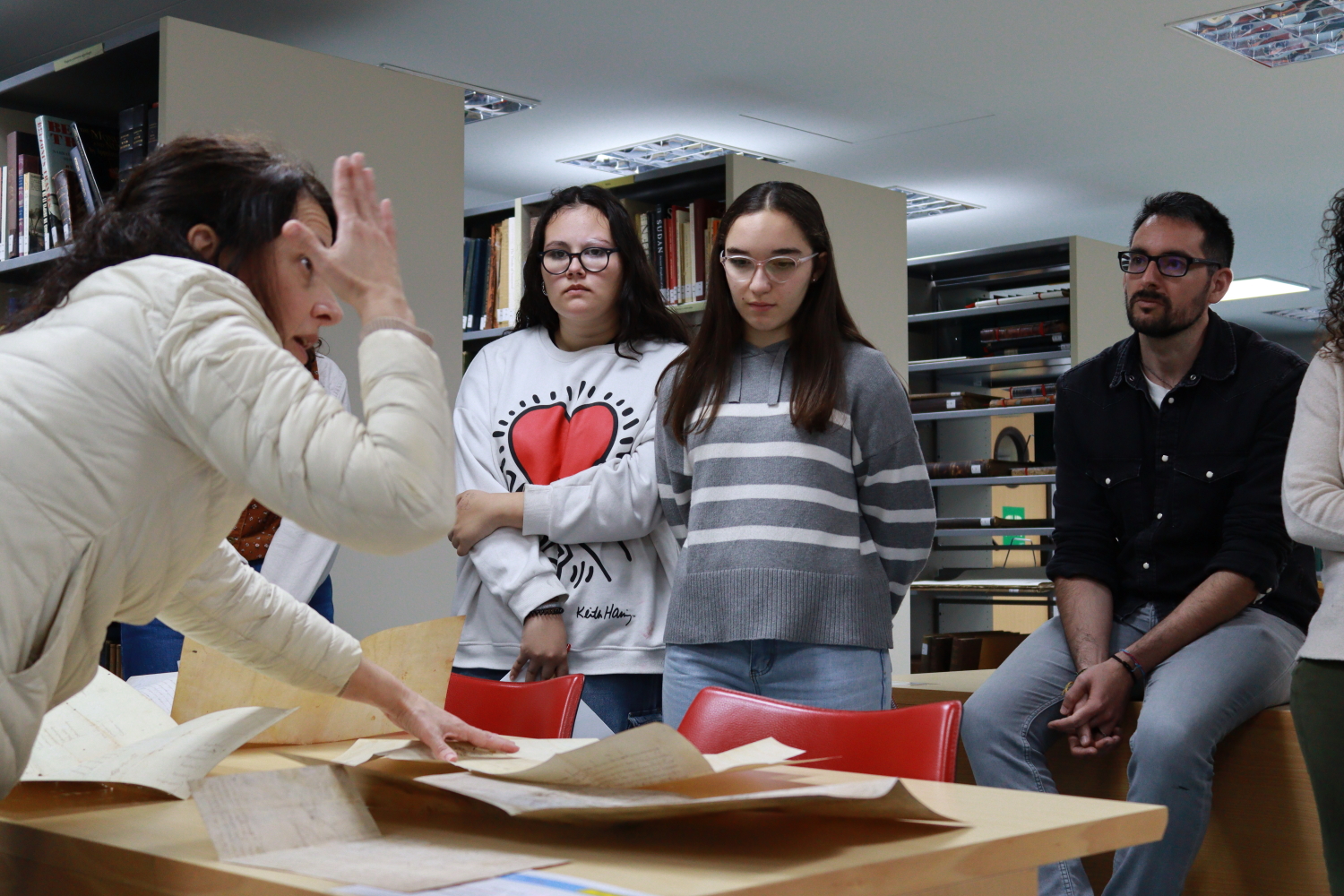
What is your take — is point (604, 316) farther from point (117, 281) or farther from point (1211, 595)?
point (117, 281)

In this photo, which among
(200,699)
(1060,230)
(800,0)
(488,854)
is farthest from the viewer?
(1060,230)

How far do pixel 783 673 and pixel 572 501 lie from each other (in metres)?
0.51

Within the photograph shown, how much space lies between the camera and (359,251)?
1.09 meters

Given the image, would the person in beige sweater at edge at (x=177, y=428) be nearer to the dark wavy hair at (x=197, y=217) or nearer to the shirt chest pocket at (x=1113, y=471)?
the dark wavy hair at (x=197, y=217)

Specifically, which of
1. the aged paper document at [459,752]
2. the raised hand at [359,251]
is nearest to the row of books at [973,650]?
the aged paper document at [459,752]

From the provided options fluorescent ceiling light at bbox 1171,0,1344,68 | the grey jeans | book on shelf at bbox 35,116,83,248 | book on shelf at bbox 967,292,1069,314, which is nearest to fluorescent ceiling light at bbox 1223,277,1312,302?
fluorescent ceiling light at bbox 1171,0,1344,68

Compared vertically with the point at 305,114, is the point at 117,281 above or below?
below

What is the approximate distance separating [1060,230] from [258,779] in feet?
30.6

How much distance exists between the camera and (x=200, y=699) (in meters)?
1.49

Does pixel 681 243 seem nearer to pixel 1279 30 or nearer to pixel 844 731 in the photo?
pixel 844 731

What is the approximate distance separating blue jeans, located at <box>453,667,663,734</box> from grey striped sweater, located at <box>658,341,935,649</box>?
0.23 metres

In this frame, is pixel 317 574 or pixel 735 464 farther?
pixel 317 574

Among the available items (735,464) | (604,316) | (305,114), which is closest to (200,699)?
(735,464)

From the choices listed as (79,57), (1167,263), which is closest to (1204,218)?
(1167,263)
